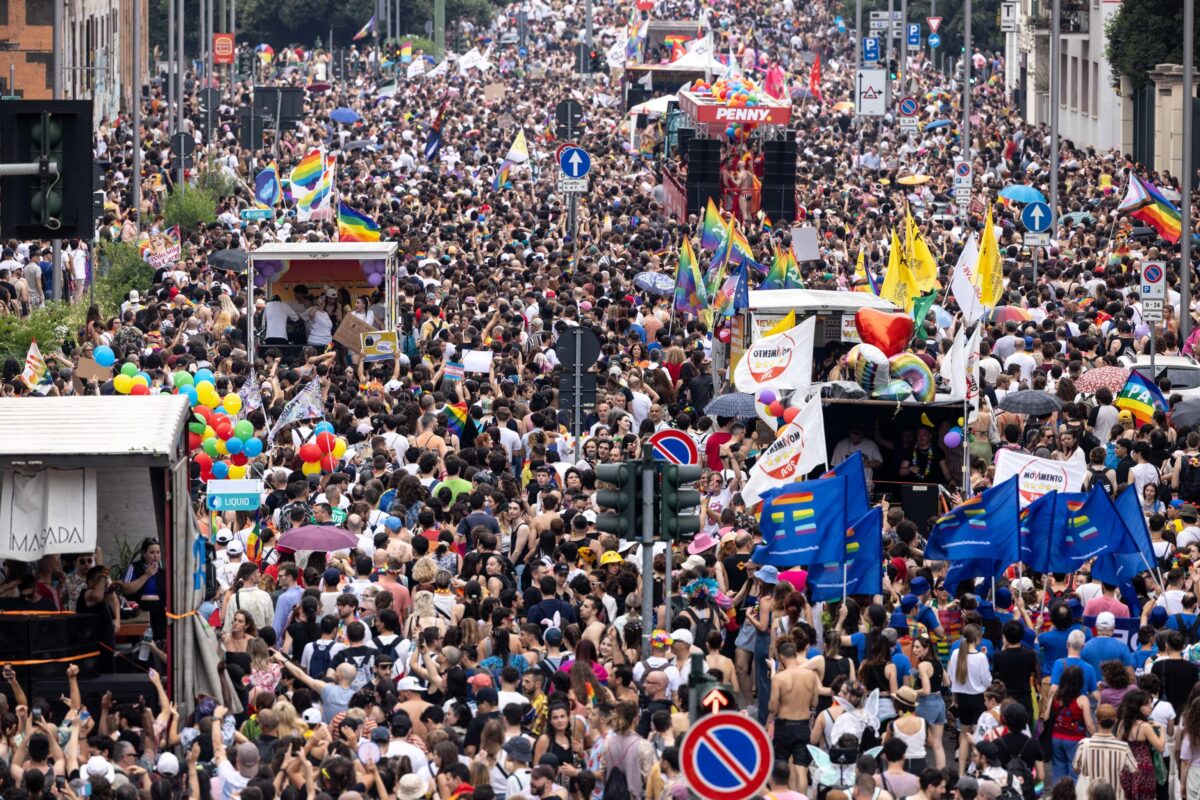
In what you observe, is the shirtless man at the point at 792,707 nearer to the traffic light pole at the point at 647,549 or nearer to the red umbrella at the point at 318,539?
the traffic light pole at the point at 647,549

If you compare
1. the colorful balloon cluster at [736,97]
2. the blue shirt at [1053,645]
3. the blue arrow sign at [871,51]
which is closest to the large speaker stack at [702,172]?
the colorful balloon cluster at [736,97]

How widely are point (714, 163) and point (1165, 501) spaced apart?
73.9 ft

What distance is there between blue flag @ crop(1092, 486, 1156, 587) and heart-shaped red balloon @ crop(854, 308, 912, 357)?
517 cm

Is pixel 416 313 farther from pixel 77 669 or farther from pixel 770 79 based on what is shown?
pixel 770 79

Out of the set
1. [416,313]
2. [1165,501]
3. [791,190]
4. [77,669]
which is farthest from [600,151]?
[77,669]

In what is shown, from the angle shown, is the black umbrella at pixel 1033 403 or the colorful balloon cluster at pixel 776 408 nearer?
the colorful balloon cluster at pixel 776 408

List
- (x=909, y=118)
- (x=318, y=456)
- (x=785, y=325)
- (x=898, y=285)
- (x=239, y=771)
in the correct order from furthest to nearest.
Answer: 1. (x=909, y=118)
2. (x=898, y=285)
3. (x=785, y=325)
4. (x=318, y=456)
5. (x=239, y=771)

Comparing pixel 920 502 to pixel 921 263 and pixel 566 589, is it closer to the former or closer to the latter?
pixel 566 589

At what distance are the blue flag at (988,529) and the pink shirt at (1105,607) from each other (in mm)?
593

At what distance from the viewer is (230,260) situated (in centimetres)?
3291

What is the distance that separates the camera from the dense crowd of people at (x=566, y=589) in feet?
42.0

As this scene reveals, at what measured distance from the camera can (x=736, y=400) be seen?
74.2 ft

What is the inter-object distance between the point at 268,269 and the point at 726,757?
18.3m

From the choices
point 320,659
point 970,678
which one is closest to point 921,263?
point 970,678
